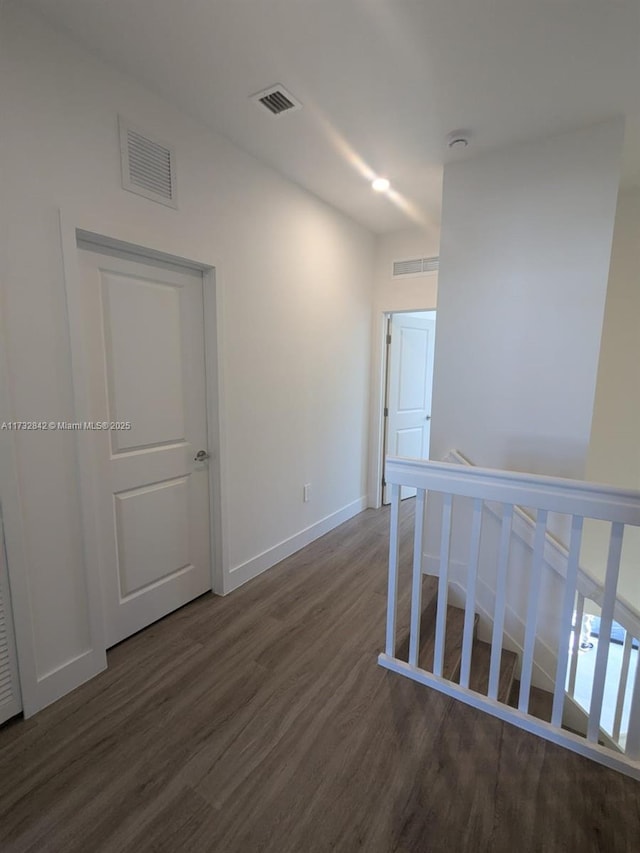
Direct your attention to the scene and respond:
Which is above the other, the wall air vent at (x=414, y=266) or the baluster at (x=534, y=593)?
the wall air vent at (x=414, y=266)

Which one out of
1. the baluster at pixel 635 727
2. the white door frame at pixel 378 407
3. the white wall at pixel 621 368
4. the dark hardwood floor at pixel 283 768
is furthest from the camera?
the white door frame at pixel 378 407

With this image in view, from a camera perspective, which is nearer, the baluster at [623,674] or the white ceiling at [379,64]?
the white ceiling at [379,64]

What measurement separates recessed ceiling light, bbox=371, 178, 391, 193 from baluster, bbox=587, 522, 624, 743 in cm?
247

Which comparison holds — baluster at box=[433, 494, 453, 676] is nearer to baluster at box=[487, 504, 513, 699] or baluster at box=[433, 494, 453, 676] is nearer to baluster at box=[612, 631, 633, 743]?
baluster at box=[487, 504, 513, 699]

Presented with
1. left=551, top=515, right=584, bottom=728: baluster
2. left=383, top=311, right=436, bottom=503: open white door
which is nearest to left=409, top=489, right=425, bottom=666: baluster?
left=551, top=515, right=584, bottom=728: baluster

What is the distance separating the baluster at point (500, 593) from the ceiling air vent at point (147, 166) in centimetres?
212

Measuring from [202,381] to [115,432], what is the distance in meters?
0.58

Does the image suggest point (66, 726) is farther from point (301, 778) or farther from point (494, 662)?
point (494, 662)

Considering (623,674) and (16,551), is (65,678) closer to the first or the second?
(16,551)

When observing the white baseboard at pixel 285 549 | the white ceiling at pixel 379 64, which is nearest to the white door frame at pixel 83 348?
the white ceiling at pixel 379 64

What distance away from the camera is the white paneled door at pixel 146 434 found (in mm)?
1840

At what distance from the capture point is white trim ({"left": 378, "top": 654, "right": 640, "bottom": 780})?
4.60ft

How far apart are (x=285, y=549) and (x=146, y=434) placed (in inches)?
56.7

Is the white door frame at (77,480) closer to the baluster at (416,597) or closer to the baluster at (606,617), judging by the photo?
the baluster at (416,597)
